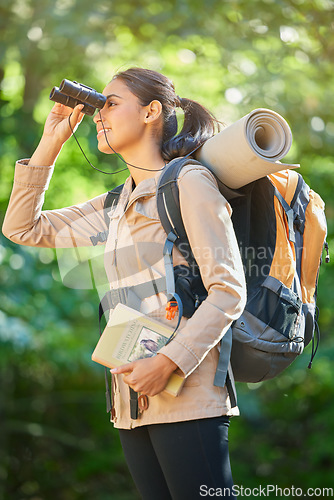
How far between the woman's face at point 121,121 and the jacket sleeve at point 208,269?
257 mm

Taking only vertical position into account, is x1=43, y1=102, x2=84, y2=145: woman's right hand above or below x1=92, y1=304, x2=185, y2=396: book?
above

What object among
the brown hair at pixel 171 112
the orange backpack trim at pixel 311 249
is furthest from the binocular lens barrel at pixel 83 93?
the orange backpack trim at pixel 311 249

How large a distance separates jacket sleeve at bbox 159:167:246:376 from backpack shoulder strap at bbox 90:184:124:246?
36cm

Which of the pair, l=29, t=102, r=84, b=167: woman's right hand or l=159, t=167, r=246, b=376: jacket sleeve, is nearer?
l=159, t=167, r=246, b=376: jacket sleeve

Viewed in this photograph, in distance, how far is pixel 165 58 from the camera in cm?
561

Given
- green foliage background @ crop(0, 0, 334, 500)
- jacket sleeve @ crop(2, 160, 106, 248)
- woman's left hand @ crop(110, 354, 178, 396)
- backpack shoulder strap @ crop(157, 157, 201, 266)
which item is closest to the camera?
woman's left hand @ crop(110, 354, 178, 396)

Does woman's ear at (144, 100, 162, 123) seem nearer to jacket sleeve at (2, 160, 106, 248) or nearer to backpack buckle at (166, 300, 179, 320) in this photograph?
jacket sleeve at (2, 160, 106, 248)

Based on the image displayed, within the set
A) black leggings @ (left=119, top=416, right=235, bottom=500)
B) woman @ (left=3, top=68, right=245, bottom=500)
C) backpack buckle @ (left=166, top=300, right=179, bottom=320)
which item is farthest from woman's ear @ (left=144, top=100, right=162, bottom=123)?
black leggings @ (left=119, top=416, right=235, bottom=500)

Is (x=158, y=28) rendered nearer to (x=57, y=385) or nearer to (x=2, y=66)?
(x=2, y=66)

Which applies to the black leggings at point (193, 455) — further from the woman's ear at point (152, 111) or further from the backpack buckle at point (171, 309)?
the woman's ear at point (152, 111)

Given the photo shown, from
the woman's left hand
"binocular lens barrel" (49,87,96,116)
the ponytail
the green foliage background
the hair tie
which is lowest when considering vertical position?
the green foliage background

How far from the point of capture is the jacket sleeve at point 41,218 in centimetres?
169

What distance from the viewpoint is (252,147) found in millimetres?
1391

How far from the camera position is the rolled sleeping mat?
140 centimetres
